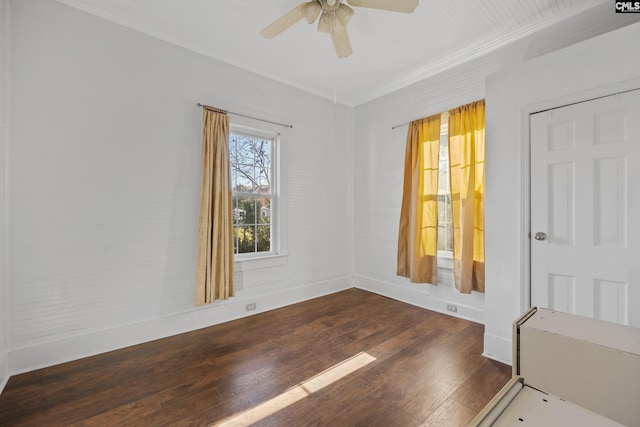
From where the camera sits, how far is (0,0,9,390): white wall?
2.01 meters

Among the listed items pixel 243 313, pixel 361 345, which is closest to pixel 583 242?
pixel 361 345

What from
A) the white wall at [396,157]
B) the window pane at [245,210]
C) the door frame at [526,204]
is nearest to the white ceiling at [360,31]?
→ the white wall at [396,157]

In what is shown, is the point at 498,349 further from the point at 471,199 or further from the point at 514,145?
the point at 514,145

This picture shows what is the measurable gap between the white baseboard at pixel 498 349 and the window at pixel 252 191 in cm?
251

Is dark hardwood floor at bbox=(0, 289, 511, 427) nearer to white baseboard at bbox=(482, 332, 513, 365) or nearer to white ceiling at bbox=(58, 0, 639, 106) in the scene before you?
white baseboard at bbox=(482, 332, 513, 365)

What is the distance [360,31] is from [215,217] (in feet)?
7.91

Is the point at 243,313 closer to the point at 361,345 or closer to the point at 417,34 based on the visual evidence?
the point at 361,345

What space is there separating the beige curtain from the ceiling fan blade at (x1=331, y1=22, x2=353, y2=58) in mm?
1458

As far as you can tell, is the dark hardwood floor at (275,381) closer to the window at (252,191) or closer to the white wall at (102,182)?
the white wall at (102,182)

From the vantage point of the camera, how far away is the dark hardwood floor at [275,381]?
1710 millimetres

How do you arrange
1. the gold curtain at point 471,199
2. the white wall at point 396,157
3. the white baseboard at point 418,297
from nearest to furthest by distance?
the white wall at point 396,157 → the gold curtain at point 471,199 → the white baseboard at point 418,297

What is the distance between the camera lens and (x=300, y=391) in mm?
1939

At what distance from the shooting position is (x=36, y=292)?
219 centimetres

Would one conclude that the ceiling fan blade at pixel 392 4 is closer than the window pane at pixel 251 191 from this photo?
Yes
